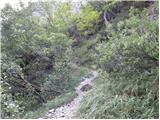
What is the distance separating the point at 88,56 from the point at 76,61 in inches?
35.1

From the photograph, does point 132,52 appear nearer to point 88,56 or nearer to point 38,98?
point 38,98

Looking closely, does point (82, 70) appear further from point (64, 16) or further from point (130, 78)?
point (130, 78)

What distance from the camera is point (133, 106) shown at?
7.32 meters

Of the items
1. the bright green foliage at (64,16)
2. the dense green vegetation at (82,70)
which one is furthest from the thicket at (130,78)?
the bright green foliage at (64,16)

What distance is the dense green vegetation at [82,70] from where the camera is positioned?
753 centimetres

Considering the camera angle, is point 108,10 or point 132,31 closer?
point 132,31

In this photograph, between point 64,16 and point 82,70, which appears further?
point 64,16

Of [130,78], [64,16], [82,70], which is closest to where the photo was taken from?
[130,78]

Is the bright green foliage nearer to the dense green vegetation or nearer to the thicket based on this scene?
the dense green vegetation

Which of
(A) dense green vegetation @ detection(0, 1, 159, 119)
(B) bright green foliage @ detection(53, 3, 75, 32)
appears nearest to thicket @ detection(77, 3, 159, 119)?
(A) dense green vegetation @ detection(0, 1, 159, 119)

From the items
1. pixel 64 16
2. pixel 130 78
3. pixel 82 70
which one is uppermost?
pixel 64 16

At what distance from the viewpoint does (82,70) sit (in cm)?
1625

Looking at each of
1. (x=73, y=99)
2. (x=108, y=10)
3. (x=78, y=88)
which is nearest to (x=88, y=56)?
(x=108, y=10)

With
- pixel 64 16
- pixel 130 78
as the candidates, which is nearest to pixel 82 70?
pixel 64 16
